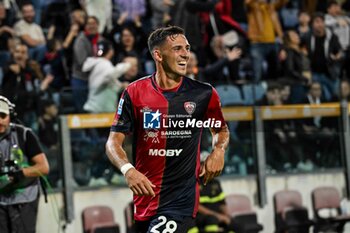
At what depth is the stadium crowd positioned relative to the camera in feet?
40.9

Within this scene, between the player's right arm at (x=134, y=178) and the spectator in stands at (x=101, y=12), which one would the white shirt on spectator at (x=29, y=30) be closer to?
the spectator in stands at (x=101, y=12)

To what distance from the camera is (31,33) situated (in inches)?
568

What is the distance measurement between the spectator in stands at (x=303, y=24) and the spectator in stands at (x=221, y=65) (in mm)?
2032

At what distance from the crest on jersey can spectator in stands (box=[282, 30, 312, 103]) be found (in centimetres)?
699

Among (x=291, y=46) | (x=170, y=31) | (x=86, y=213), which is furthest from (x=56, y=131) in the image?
(x=291, y=46)

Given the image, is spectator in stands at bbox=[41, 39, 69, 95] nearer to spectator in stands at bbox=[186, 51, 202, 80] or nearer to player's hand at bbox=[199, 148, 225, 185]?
spectator in stands at bbox=[186, 51, 202, 80]

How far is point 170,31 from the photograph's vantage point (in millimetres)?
7504

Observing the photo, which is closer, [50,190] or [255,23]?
[50,190]

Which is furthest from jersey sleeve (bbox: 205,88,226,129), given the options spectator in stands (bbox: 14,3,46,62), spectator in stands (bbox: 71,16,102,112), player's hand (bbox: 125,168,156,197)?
spectator in stands (bbox: 14,3,46,62)

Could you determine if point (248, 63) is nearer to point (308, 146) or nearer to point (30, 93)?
point (308, 146)

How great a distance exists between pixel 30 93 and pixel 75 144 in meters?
0.87

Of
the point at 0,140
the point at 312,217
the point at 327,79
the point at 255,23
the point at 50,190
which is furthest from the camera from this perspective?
the point at 255,23

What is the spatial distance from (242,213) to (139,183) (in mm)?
5961

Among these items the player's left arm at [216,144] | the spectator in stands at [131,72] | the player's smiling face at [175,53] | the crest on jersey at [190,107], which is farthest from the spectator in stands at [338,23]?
the player's smiling face at [175,53]
